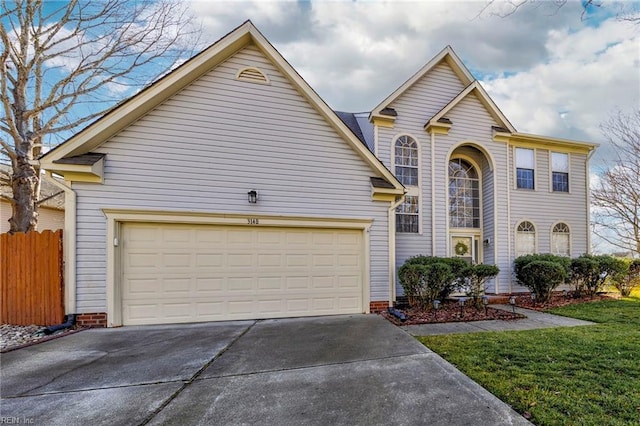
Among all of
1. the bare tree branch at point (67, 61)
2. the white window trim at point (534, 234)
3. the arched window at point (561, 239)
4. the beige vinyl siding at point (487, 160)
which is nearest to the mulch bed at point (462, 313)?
the beige vinyl siding at point (487, 160)

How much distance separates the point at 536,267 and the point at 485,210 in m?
2.54

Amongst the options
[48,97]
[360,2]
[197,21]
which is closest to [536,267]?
[360,2]

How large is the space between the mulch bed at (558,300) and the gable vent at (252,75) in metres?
9.61

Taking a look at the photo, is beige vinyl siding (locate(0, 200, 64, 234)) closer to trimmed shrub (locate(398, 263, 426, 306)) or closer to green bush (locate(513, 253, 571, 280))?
trimmed shrub (locate(398, 263, 426, 306))

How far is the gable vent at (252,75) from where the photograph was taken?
7227 mm

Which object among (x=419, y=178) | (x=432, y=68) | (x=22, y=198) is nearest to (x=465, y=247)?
(x=419, y=178)

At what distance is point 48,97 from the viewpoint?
1085 cm

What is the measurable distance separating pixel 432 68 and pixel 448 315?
8.13m

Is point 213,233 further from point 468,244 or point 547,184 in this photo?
point 547,184

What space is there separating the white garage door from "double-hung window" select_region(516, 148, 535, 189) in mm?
7383

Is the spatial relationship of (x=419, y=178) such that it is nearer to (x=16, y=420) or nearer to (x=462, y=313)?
(x=462, y=313)

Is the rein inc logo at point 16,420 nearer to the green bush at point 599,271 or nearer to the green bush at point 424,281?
the green bush at point 424,281

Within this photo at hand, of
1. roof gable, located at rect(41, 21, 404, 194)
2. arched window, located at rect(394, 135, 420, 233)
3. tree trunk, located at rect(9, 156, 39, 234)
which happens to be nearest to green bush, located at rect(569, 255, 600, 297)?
arched window, located at rect(394, 135, 420, 233)

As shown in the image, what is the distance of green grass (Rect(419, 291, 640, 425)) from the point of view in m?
2.92
